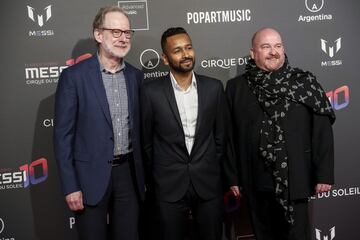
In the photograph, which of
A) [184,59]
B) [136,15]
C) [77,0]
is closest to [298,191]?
[184,59]

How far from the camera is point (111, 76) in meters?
Answer: 2.51

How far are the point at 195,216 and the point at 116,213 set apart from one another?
479 millimetres

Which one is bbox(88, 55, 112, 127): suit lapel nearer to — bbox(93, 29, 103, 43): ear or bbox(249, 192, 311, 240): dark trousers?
bbox(93, 29, 103, 43): ear

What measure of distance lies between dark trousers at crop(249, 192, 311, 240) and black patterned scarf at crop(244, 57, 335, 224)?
0.27ft

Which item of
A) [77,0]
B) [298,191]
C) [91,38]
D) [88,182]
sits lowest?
[298,191]

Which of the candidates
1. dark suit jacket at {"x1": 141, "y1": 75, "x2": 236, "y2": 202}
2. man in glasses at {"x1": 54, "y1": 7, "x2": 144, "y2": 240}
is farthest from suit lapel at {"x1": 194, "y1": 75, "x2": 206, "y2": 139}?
man in glasses at {"x1": 54, "y1": 7, "x2": 144, "y2": 240}

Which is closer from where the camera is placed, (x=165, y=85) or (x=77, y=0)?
(x=165, y=85)

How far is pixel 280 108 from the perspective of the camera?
8.50 ft

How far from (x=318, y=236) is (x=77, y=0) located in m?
2.73

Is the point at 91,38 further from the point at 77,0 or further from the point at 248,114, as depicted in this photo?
the point at 248,114

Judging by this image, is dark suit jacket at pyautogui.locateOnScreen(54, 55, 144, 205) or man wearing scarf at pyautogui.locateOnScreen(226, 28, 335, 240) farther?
man wearing scarf at pyautogui.locateOnScreen(226, 28, 335, 240)

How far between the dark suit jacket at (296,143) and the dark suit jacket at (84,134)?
856 mm

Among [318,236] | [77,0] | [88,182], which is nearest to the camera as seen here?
[88,182]

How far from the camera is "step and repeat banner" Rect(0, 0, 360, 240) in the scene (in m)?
3.15
